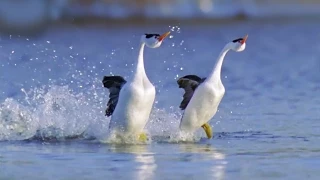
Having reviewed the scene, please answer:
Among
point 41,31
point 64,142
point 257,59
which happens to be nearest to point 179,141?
point 64,142

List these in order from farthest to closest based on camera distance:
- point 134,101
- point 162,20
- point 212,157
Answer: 1. point 162,20
2. point 134,101
3. point 212,157

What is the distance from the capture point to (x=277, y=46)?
113 ft

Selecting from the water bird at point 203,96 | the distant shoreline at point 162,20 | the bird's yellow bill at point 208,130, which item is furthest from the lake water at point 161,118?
the distant shoreline at point 162,20

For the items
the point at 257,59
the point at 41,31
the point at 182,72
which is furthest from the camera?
the point at 41,31

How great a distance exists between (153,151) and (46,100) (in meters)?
2.97

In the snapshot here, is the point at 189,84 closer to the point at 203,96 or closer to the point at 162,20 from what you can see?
the point at 203,96

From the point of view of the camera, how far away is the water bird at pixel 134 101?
48.1 ft

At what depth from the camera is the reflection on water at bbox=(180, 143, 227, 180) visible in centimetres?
1218

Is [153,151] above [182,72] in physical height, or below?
below

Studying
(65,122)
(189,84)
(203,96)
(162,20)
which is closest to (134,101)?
(203,96)

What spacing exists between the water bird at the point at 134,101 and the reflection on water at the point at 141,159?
0.44m

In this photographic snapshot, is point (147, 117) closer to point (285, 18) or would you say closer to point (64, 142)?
point (64, 142)

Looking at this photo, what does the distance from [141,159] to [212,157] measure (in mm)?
747

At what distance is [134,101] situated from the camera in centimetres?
1468
